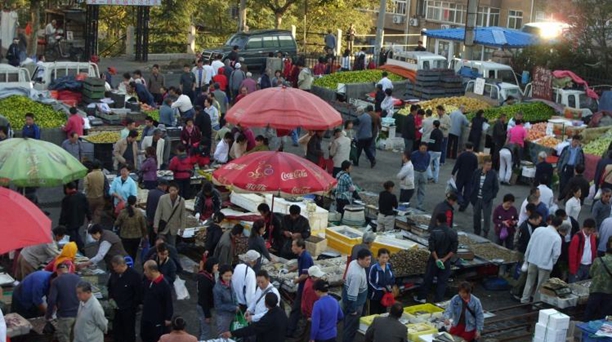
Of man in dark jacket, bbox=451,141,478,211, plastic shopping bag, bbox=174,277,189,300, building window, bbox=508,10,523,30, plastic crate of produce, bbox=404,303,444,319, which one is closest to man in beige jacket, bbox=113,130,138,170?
plastic shopping bag, bbox=174,277,189,300

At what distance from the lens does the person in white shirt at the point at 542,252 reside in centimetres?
1606

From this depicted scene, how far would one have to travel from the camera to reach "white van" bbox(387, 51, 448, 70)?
34.6 m

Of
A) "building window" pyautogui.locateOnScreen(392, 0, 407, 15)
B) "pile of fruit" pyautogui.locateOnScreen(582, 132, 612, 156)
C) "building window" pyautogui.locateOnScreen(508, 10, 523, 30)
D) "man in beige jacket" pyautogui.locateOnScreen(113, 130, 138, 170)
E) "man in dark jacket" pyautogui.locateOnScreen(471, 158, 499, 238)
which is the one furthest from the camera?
"building window" pyautogui.locateOnScreen(392, 0, 407, 15)

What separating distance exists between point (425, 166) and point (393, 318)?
9.11 metres

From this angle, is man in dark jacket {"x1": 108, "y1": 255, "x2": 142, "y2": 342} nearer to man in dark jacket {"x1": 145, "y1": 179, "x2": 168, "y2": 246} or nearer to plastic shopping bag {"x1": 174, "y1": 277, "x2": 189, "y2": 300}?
plastic shopping bag {"x1": 174, "y1": 277, "x2": 189, "y2": 300}

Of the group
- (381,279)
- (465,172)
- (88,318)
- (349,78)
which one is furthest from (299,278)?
(349,78)

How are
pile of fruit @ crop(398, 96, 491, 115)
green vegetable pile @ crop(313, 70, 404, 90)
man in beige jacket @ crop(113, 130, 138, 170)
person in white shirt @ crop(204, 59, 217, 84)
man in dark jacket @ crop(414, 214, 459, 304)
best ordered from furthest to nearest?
green vegetable pile @ crop(313, 70, 404, 90), person in white shirt @ crop(204, 59, 217, 84), pile of fruit @ crop(398, 96, 491, 115), man in beige jacket @ crop(113, 130, 138, 170), man in dark jacket @ crop(414, 214, 459, 304)

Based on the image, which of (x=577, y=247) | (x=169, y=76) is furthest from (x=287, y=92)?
(x=169, y=76)

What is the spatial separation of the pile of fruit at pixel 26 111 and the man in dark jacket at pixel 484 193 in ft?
32.2

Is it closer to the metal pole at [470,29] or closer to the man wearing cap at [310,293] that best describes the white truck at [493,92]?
the metal pole at [470,29]

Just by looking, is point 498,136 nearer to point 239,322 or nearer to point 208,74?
point 208,74

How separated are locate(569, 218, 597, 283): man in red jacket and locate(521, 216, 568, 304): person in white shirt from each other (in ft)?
0.94

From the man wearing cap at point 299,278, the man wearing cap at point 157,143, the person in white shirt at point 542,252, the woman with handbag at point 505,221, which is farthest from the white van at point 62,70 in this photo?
the person in white shirt at point 542,252

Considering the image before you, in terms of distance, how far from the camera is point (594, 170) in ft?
79.3
